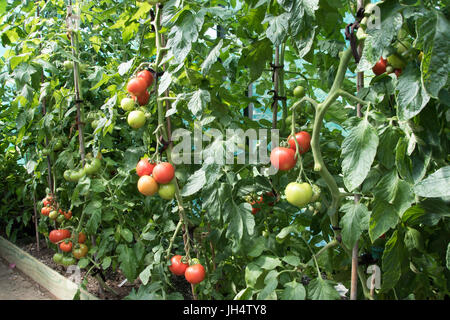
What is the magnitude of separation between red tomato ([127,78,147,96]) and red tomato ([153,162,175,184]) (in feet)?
0.73

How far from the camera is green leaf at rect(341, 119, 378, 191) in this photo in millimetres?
681

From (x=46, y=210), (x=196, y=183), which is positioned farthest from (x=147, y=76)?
(x=46, y=210)

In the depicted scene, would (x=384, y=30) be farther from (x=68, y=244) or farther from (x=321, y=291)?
(x=68, y=244)

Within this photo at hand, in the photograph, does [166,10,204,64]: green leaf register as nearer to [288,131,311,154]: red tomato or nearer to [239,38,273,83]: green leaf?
[239,38,273,83]: green leaf

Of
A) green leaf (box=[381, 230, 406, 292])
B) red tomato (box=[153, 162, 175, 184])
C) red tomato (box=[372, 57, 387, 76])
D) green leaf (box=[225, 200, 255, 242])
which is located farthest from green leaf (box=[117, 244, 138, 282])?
red tomato (box=[372, 57, 387, 76])

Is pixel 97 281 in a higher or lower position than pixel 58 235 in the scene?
lower

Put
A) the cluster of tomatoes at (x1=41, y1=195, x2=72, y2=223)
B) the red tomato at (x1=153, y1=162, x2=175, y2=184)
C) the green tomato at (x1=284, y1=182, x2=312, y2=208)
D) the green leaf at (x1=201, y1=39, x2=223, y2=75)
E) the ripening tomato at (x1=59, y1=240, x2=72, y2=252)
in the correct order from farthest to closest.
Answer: the cluster of tomatoes at (x1=41, y1=195, x2=72, y2=223) < the ripening tomato at (x1=59, y1=240, x2=72, y2=252) < the red tomato at (x1=153, y1=162, x2=175, y2=184) < the green leaf at (x1=201, y1=39, x2=223, y2=75) < the green tomato at (x1=284, y1=182, x2=312, y2=208)

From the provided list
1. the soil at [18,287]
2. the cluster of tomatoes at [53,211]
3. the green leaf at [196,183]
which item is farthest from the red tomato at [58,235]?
the green leaf at [196,183]

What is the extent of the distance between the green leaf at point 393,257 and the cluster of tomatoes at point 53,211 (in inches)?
57.4

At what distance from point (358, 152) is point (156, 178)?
0.59 m

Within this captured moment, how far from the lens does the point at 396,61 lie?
715mm

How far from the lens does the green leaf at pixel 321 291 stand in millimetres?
859

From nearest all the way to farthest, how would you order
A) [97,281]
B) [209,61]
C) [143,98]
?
[209,61] → [143,98] → [97,281]
